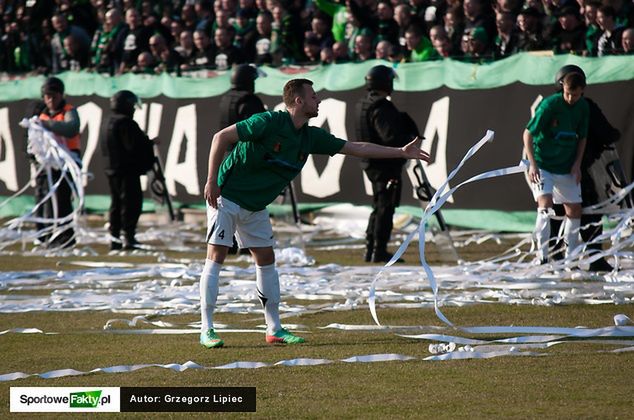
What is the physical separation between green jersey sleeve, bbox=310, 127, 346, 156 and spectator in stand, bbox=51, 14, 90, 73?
15.7m

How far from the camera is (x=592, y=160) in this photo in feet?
46.5

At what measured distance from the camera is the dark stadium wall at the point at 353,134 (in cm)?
1755

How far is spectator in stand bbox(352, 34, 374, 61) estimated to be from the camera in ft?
64.2

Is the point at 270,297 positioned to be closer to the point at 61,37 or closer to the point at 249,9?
the point at 249,9

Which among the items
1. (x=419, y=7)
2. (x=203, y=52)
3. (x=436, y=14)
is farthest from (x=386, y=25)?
(x=203, y=52)

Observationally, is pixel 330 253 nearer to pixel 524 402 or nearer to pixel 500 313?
pixel 500 313

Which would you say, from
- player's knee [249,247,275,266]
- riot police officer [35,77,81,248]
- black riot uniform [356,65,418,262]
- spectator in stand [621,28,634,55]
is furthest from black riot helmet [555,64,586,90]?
riot police officer [35,77,81,248]

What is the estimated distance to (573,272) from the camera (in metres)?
13.1

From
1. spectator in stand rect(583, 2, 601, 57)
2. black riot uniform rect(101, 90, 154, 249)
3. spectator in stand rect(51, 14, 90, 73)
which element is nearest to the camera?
spectator in stand rect(583, 2, 601, 57)

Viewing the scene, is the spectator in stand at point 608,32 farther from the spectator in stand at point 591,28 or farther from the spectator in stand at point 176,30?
the spectator in stand at point 176,30

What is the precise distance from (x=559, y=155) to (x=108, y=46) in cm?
1272

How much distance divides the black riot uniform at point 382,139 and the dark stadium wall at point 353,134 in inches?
Result: 84.6

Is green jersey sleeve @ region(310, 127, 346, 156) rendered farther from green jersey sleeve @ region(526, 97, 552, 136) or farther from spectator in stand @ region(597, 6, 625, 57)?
spectator in stand @ region(597, 6, 625, 57)

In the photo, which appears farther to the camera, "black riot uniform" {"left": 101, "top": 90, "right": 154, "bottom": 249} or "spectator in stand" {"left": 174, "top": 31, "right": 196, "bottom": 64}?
"spectator in stand" {"left": 174, "top": 31, "right": 196, "bottom": 64}
